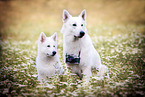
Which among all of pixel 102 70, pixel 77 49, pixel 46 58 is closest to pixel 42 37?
pixel 46 58

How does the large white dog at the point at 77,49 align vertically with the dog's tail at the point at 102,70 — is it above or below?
above

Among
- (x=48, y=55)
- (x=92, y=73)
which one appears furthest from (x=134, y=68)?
(x=48, y=55)

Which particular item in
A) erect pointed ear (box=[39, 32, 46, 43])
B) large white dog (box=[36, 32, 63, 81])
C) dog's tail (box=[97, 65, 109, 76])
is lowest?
dog's tail (box=[97, 65, 109, 76])

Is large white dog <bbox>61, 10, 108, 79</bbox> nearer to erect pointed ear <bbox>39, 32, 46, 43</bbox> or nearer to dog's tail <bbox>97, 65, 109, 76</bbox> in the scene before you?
dog's tail <bbox>97, 65, 109, 76</bbox>

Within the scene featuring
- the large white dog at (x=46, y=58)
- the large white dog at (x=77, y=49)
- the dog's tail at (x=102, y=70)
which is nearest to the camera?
the large white dog at (x=77, y=49)

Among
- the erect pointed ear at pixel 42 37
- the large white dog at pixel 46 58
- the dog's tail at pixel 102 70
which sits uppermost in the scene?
the erect pointed ear at pixel 42 37

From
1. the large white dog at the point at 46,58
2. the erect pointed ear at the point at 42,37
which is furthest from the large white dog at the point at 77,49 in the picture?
the erect pointed ear at the point at 42,37

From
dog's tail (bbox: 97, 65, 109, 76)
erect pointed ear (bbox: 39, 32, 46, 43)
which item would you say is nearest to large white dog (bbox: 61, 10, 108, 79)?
dog's tail (bbox: 97, 65, 109, 76)

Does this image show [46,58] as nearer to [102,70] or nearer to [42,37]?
[42,37]

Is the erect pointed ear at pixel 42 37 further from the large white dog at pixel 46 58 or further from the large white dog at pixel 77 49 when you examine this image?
the large white dog at pixel 77 49

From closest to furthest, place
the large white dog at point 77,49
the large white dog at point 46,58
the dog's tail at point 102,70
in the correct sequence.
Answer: the large white dog at point 77,49 < the large white dog at point 46,58 < the dog's tail at point 102,70

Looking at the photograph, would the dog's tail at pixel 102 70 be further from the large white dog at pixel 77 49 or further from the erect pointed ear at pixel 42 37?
the erect pointed ear at pixel 42 37

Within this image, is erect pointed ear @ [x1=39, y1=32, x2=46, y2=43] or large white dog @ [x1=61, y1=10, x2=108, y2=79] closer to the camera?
large white dog @ [x1=61, y1=10, x2=108, y2=79]

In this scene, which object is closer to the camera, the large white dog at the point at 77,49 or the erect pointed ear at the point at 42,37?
the large white dog at the point at 77,49
